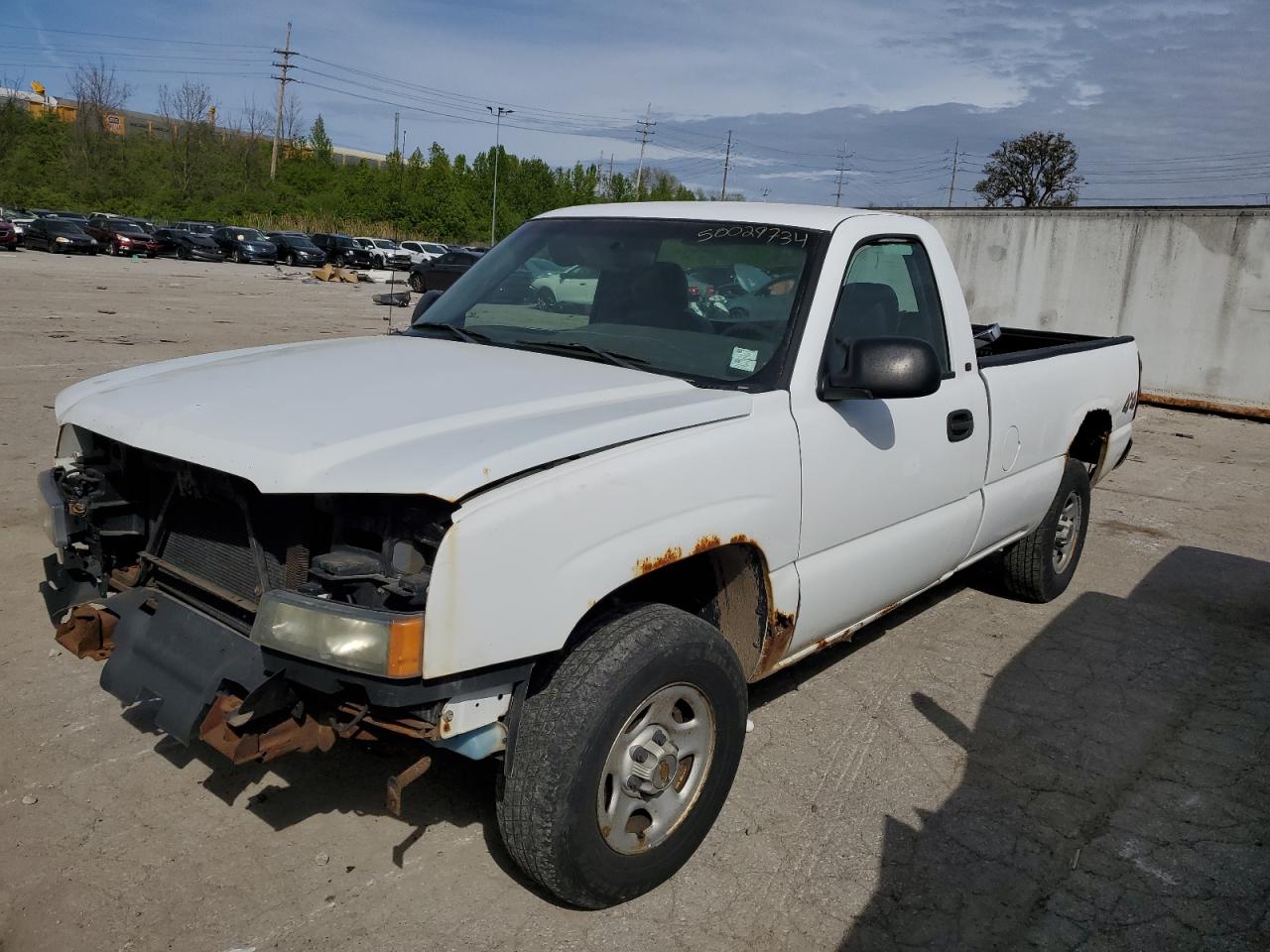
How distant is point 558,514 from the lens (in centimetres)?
252

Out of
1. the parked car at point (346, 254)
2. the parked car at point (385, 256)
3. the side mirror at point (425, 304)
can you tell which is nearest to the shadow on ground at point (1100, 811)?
the side mirror at point (425, 304)

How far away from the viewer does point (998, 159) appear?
5862 centimetres

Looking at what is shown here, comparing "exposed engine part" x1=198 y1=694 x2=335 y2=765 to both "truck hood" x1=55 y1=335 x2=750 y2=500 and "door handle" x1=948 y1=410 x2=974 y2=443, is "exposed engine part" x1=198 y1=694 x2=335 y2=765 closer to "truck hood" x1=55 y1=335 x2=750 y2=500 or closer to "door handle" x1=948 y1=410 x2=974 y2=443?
"truck hood" x1=55 y1=335 x2=750 y2=500

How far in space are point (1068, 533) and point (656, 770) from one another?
3827 millimetres

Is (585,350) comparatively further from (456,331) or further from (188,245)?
(188,245)

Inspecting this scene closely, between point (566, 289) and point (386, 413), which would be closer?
point (386, 413)

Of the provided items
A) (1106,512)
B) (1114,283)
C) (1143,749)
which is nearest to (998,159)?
(1114,283)

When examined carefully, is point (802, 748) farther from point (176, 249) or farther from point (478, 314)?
point (176, 249)

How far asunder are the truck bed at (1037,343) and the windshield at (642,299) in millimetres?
1723

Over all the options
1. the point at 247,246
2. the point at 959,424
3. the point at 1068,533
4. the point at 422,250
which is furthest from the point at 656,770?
the point at 422,250

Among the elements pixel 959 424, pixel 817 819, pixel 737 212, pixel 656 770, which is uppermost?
pixel 737 212

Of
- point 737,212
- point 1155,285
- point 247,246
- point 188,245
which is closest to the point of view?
point 737,212

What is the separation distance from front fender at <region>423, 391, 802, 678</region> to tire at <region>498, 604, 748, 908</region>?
172 mm

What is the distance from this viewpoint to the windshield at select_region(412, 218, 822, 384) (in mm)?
3555
